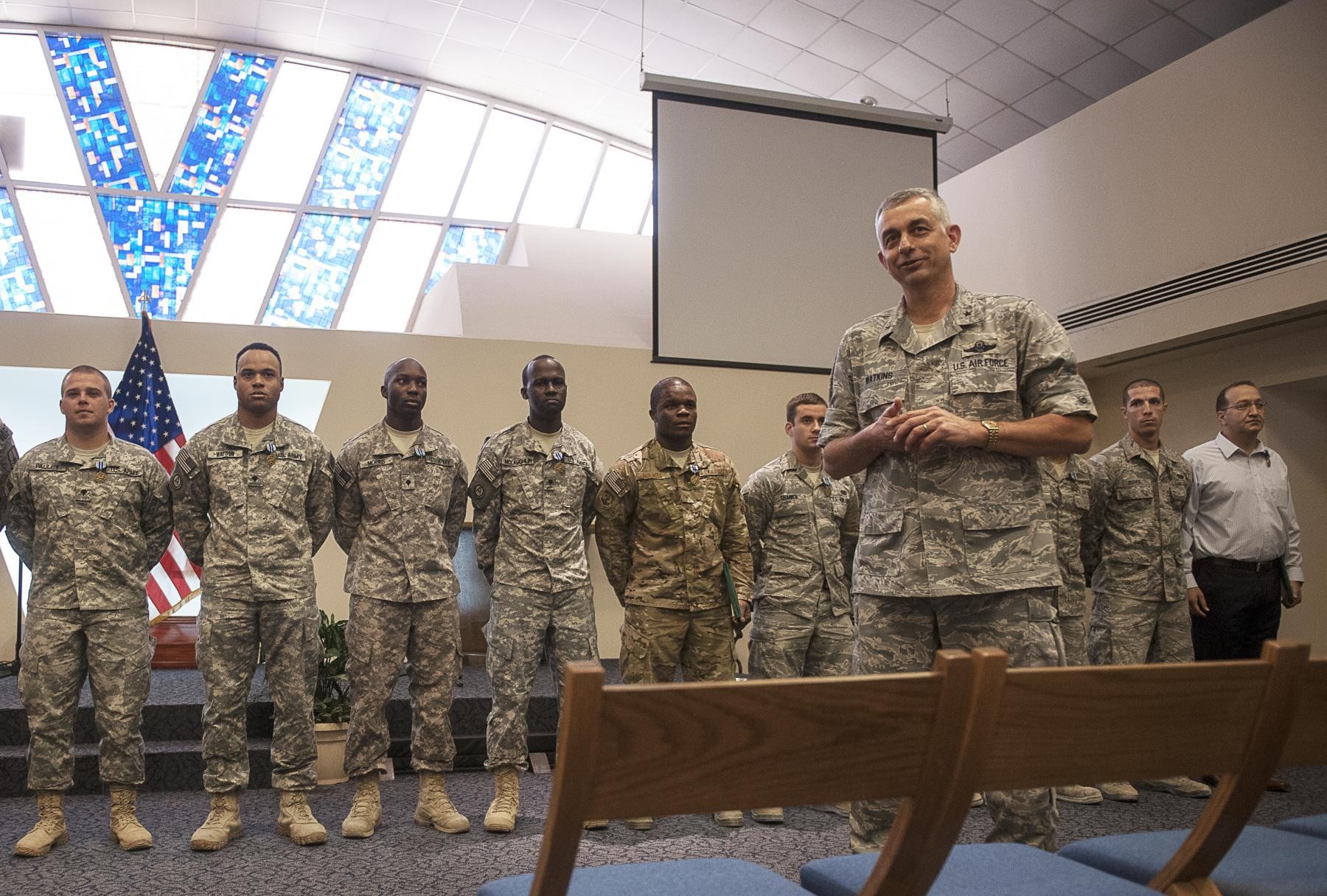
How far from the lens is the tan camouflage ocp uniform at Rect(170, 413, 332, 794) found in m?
3.25

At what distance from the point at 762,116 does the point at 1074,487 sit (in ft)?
12.0

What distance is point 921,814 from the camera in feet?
3.52

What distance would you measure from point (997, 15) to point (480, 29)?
4740 millimetres

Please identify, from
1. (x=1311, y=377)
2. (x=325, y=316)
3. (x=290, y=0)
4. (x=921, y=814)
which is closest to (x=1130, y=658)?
(x=1311, y=377)

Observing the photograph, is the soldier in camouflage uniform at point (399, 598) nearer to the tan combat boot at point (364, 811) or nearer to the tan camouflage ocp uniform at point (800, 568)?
the tan combat boot at point (364, 811)

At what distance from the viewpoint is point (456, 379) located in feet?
20.3

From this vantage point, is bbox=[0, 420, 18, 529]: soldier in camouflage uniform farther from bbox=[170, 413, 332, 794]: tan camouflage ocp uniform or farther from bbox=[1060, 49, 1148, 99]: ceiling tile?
bbox=[1060, 49, 1148, 99]: ceiling tile

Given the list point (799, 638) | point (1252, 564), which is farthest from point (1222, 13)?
point (799, 638)

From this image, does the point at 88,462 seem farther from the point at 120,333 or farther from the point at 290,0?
the point at 290,0

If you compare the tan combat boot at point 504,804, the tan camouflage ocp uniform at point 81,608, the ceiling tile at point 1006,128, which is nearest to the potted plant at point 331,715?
the tan camouflage ocp uniform at point 81,608

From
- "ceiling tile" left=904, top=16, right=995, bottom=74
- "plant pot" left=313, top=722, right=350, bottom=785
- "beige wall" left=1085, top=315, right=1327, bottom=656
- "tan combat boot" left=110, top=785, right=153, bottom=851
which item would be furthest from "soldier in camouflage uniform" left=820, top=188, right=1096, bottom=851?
"ceiling tile" left=904, top=16, right=995, bottom=74

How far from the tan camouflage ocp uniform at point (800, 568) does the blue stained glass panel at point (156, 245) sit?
7.20 metres

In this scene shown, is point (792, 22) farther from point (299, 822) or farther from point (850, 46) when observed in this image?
point (299, 822)

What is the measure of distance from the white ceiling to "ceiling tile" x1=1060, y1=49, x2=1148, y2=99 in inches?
0.5
